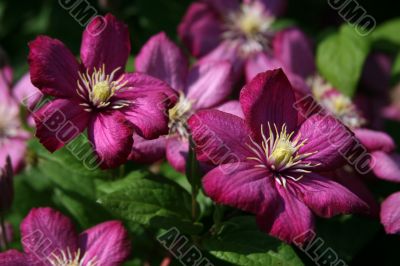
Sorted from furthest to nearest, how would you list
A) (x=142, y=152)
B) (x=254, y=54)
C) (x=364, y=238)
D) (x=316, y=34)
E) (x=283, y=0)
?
1. (x=316, y=34)
2. (x=283, y=0)
3. (x=254, y=54)
4. (x=364, y=238)
5. (x=142, y=152)

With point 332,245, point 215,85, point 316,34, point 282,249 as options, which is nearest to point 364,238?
point 332,245

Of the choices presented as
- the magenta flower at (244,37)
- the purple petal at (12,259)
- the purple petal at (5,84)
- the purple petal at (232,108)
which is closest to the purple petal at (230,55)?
the magenta flower at (244,37)

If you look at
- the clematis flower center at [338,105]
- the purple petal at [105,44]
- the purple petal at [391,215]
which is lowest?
the purple petal at [391,215]

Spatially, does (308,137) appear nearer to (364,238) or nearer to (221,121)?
(221,121)

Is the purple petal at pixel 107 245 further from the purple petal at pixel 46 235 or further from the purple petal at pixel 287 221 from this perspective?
the purple petal at pixel 287 221

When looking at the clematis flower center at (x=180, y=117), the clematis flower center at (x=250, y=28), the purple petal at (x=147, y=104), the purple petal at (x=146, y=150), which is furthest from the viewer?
the clematis flower center at (x=250, y=28)

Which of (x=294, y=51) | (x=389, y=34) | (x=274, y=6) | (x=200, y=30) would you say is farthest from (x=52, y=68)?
(x=389, y=34)

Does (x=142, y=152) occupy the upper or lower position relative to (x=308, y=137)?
upper
